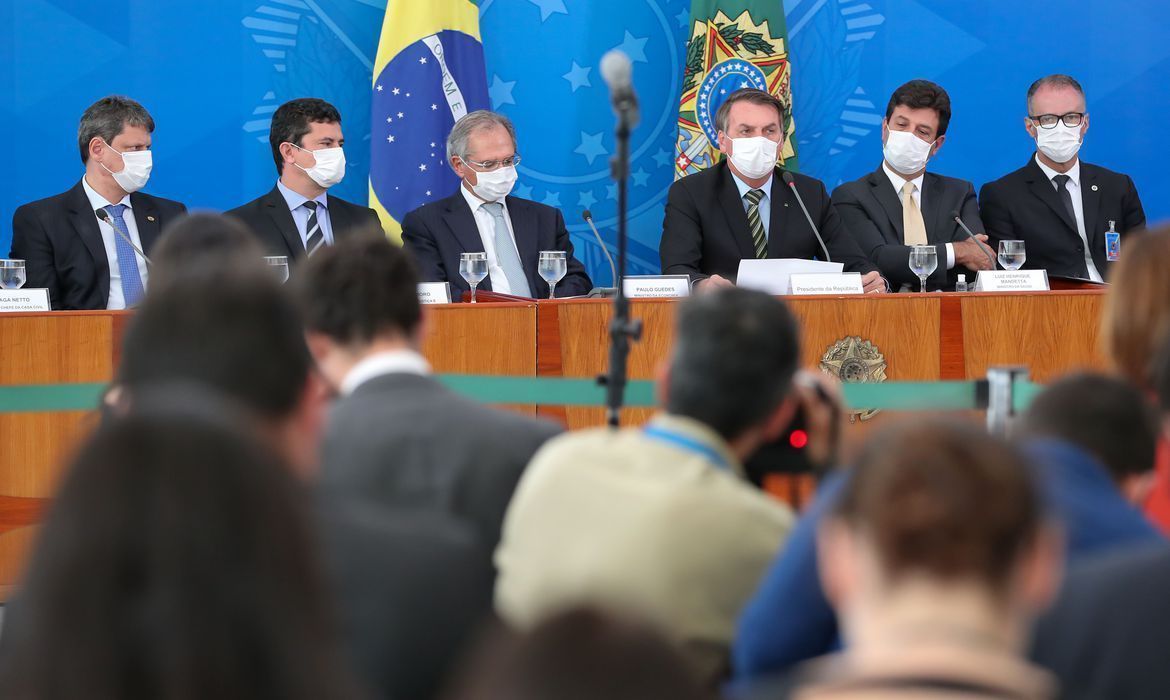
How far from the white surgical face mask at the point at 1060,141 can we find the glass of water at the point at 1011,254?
45.9 inches

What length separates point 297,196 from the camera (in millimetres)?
5363

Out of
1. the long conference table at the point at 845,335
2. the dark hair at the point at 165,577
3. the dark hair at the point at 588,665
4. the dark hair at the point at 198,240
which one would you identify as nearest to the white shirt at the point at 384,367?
the dark hair at the point at 198,240

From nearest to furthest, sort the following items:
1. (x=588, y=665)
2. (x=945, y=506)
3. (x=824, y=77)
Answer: (x=588, y=665)
(x=945, y=506)
(x=824, y=77)

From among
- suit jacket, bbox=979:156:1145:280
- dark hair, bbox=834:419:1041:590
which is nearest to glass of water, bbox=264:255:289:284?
suit jacket, bbox=979:156:1145:280

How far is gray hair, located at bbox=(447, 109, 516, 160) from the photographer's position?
5406mm

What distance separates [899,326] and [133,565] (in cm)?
373

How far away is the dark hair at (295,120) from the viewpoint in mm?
5391

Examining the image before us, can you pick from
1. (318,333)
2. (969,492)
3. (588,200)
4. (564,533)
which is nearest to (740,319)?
(564,533)

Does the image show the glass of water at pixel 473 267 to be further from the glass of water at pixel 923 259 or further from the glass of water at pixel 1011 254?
the glass of water at pixel 1011 254

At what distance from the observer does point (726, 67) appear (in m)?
6.30

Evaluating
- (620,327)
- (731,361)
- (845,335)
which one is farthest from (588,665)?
(845,335)

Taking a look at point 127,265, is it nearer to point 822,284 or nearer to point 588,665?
point 822,284

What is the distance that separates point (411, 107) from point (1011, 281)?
280cm

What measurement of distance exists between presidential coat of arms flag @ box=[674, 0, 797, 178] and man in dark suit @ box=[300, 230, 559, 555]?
4179 millimetres
